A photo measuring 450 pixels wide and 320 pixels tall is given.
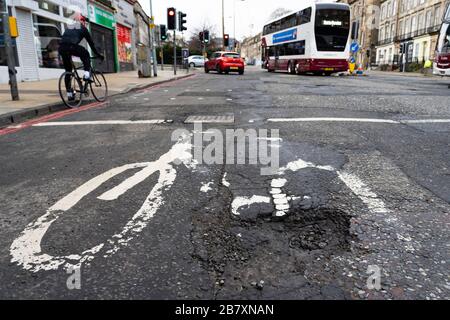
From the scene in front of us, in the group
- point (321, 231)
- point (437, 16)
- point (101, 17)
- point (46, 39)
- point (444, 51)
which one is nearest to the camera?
point (321, 231)

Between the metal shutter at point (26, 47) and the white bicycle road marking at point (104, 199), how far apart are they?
13366 millimetres

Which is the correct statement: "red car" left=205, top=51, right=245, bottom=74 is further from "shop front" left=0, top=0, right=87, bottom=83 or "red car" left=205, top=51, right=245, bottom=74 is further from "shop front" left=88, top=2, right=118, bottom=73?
"shop front" left=0, top=0, right=87, bottom=83

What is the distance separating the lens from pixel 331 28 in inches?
813

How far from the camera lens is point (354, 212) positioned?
2434 mm

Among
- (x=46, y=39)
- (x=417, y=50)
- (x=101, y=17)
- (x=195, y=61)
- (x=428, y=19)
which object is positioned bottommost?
(x=195, y=61)

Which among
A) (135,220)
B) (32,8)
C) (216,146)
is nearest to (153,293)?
(135,220)

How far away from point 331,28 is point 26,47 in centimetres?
1557

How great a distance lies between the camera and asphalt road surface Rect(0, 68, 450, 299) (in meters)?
1.72

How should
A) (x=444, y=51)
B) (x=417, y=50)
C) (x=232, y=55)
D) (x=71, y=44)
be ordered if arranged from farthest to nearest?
1. (x=417, y=50)
2. (x=232, y=55)
3. (x=444, y=51)
4. (x=71, y=44)

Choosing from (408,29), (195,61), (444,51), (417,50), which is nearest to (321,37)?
(444,51)

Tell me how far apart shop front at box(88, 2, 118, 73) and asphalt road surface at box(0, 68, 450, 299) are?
63.5 feet

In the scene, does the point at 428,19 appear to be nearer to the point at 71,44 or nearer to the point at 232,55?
the point at 232,55

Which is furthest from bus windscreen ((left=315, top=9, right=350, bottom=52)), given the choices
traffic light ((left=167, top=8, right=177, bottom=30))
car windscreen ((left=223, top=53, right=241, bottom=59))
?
traffic light ((left=167, top=8, right=177, bottom=30))

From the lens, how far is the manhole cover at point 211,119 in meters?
5.99
